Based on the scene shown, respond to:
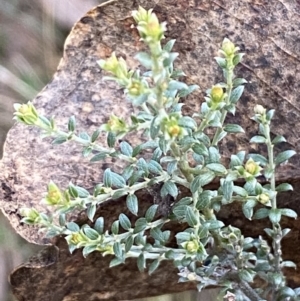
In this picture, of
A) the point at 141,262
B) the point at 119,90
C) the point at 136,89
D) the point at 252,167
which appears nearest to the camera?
the point at 136,89

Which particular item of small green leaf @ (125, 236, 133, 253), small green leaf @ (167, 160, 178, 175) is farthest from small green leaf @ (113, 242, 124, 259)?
small green leaf @ (167, 160, 178, 175)

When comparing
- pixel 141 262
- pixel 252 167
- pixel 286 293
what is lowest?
Answer: pixel 286 293

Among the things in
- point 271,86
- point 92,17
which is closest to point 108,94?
point 92,17

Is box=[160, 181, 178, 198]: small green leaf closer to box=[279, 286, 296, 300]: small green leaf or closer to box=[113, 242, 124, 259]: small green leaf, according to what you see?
box=[113, 242, 124, 259]: small green leaf

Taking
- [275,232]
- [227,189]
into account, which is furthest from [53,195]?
[275,232]

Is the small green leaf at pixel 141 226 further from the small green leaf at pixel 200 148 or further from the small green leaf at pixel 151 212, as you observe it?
the small green leaf at pixel 200 148

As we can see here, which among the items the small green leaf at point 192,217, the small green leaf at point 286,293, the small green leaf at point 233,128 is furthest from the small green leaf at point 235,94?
the small green leaf at point 286,293

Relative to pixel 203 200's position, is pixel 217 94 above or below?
above

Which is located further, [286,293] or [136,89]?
[286,293]

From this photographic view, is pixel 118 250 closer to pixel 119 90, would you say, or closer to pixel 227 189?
pixel 227 189

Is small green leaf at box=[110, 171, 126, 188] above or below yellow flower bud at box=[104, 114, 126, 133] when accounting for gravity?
below
